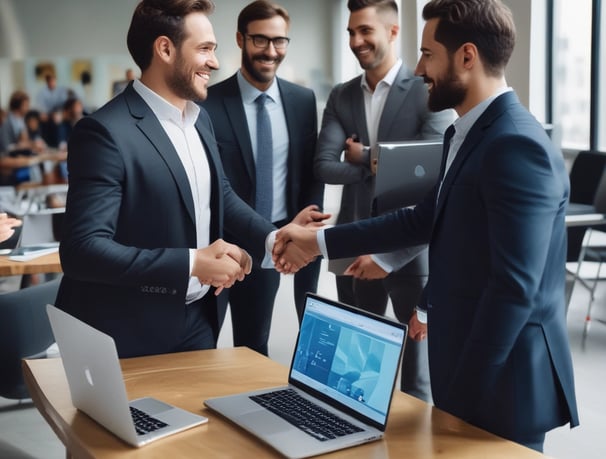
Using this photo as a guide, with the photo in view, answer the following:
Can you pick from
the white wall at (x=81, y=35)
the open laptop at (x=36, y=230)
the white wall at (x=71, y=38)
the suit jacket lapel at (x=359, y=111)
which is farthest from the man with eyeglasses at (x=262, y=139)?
the white wall at (x=71, y=38)

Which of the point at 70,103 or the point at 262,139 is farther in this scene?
the point at 70,103

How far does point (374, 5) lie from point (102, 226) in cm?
195

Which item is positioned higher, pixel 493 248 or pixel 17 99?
pixel 17 99

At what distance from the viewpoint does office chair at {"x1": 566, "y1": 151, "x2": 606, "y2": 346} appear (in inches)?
218

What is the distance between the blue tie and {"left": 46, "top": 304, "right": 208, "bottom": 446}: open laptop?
1.87 metres

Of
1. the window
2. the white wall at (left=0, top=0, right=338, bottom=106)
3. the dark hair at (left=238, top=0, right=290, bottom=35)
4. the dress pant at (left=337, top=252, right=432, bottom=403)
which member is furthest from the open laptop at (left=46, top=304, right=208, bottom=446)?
the white wall at (left=0, top=0, right=338, bottom=106)

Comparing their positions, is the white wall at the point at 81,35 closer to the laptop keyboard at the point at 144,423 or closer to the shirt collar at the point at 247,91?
the shirt collar at the point at 247,91

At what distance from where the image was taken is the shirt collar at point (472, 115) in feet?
6.82

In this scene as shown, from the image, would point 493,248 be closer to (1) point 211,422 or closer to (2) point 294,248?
(1) point 211,422

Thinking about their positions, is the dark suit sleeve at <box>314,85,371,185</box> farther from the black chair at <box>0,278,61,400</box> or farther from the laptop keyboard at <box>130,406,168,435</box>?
the laptop keyboard at <box>130,406,168,435</box>

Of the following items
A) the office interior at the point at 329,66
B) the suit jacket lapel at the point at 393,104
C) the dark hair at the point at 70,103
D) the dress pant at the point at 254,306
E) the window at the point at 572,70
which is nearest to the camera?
the suit jacket lapel at the point at 393,104

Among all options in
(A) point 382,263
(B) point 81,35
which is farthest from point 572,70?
(A) point 382,263

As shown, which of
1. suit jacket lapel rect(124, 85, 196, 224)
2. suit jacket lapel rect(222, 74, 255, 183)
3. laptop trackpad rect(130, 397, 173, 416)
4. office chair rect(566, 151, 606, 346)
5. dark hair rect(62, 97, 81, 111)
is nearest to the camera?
laptop trackpad rect(130, 397, 173, 416)

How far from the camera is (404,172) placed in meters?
3.25
